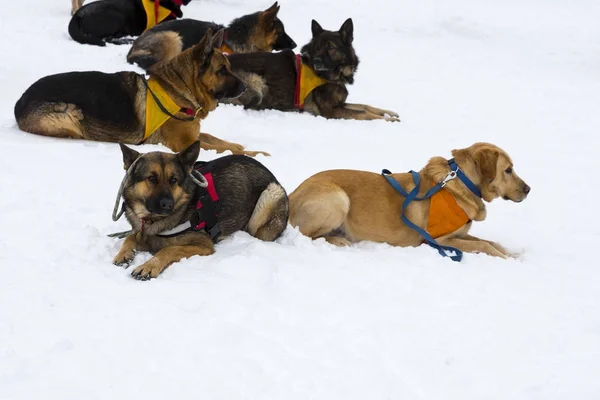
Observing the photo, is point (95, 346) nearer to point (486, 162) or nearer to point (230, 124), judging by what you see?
point (486, 162)

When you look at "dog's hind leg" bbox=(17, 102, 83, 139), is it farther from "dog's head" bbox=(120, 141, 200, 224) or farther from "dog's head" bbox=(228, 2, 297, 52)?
"dog's head" bbox=(228, 2, 297, 52)

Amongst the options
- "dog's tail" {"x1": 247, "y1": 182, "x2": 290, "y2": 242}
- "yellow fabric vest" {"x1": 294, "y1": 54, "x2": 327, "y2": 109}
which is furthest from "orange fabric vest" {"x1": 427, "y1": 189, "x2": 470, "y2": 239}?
"yellow fabric vest" {"x1": 294, "y1": 54, "x2": 327, "y2": 109}

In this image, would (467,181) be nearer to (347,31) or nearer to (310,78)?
(310,78)

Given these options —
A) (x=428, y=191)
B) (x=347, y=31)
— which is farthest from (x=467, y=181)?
(x=347, y=31)

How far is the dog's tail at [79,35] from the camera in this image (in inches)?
502

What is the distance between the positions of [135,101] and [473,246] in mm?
4348

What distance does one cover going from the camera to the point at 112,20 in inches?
513

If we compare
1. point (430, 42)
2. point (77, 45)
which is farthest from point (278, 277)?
point (430, 42)

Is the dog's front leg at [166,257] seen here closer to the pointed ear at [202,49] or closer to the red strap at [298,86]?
the pointed ear at [202,49]

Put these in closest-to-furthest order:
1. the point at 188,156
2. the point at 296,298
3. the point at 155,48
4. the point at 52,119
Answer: the point at 296,298 → the point at 188,156 → the point at 52,119 → the point at 155,48

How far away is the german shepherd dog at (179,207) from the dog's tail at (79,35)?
8.05 metres

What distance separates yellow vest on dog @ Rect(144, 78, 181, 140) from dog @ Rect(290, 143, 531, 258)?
239 centimetres

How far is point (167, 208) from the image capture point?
496cm

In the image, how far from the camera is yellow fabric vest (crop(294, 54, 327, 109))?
35.9ft
